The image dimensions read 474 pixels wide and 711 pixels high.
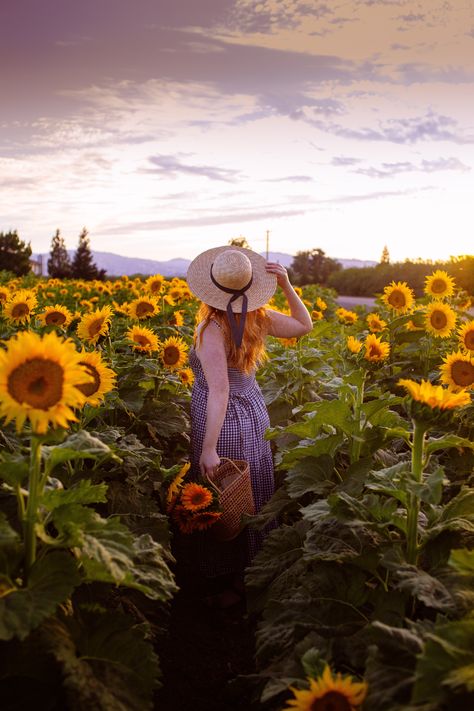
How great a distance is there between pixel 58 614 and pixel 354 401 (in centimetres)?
168

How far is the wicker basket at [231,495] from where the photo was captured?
12.2 feet

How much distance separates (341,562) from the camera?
2576 millimetres

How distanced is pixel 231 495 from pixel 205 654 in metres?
0.77

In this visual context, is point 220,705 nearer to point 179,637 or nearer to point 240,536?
point 179,637

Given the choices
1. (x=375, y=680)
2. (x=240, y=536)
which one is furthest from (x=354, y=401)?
(x=375, y=680)

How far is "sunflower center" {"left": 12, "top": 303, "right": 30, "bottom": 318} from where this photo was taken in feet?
16.8

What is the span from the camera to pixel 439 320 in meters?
5.31

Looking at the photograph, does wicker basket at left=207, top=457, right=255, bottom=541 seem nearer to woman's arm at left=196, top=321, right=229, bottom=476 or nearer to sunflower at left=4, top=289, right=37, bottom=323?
woman's arm at left=196, top=321, right=229, bottom=476

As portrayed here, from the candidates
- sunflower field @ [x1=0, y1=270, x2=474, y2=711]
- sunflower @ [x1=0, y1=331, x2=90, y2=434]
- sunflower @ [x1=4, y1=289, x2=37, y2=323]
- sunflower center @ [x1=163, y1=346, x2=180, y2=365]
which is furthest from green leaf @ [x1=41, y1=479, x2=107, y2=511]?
sunflower @ [x1=4, y1=289, x2=37, y2=323]

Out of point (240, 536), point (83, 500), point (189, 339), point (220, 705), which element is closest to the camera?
point (83, 500)

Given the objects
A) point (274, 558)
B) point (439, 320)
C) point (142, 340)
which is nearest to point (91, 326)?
point (142, 340)

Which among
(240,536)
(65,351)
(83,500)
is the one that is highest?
(65,351)

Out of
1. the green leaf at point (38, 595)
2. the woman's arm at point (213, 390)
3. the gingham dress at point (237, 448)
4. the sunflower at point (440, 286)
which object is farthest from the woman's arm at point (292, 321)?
the green leaf at point (38, 595)

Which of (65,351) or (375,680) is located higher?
(65,351)
